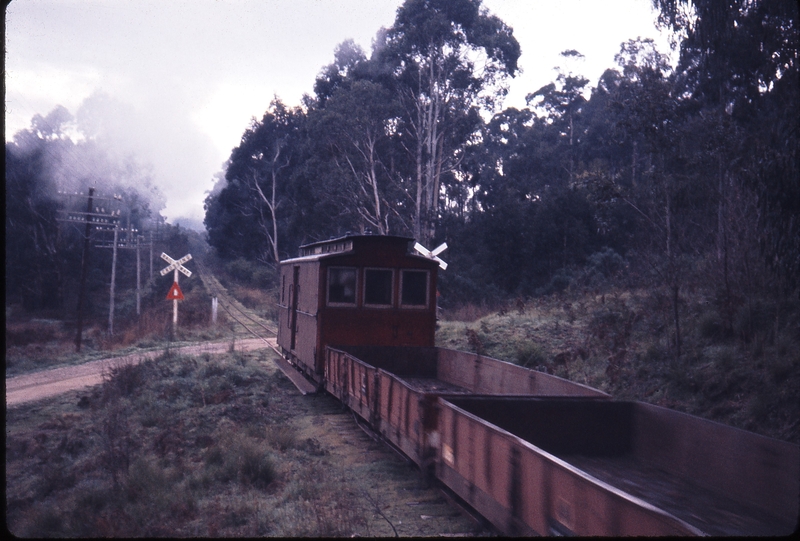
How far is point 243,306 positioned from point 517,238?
747 inches

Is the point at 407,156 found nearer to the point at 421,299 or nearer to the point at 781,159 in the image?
the point at 421,299

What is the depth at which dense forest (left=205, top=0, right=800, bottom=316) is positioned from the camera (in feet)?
31.6

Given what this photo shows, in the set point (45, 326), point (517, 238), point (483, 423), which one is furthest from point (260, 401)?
point (45, 326)

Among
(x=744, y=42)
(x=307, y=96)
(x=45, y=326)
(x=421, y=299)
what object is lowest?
(x=45, y=326)

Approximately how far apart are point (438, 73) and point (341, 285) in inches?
789

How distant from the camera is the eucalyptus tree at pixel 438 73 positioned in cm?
2806

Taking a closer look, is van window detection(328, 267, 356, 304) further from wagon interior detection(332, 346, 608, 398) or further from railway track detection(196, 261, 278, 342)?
railway track detection(196, 261, 278, 342)

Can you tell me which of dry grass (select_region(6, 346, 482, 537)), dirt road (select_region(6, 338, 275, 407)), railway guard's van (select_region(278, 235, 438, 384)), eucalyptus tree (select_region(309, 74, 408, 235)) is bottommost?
dirt road (select_region(6, 338, 275, 407))

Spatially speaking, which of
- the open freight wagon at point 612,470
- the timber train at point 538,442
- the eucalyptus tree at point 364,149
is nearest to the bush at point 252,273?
the eucalyptus tree at point 364,149

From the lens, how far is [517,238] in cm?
3172

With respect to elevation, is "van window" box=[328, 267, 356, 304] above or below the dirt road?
above

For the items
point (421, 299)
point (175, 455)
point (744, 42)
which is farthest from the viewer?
point (421, 299)

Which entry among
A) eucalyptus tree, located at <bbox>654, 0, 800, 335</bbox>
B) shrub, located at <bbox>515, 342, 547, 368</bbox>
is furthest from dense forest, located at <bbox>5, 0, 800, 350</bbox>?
shrub, located at <bbox>515, 342, 547, 368</bbox>

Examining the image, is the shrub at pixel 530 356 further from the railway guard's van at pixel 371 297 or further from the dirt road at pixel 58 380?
A: the dirt road at pixel 58 380
